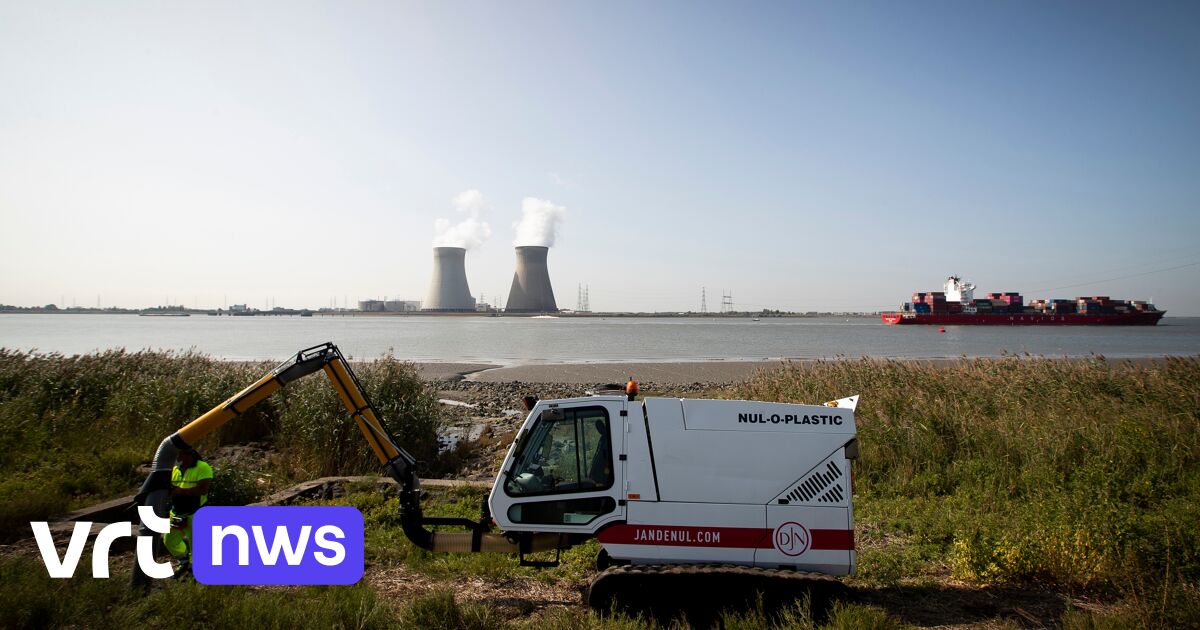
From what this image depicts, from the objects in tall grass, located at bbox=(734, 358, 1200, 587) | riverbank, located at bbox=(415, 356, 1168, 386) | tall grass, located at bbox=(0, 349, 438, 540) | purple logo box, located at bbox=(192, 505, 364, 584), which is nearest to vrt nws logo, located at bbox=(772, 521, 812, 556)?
tall grass, located at bbox=(734, 358, 1200, 587)

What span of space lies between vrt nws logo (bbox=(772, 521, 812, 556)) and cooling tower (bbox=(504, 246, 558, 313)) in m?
113

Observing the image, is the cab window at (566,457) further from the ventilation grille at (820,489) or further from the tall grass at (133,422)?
the tall grass at (133,422)

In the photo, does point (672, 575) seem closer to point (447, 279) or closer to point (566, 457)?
point (566, 457)

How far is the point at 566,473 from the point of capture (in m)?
5.90

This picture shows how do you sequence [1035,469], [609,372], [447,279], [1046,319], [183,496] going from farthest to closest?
[447,279] < [1046,319] < [609,372] < [1035,469] < [183,496]

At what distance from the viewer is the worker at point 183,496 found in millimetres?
6281

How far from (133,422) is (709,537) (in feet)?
44.5

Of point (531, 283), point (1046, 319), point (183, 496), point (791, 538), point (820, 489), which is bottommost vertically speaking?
point (791, 538)

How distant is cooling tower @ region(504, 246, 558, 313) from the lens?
117562 mm

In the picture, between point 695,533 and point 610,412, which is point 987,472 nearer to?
point 695,533

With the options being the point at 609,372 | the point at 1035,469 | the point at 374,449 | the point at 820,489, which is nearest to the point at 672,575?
the point at 820,489

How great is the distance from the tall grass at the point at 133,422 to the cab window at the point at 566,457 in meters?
5.44

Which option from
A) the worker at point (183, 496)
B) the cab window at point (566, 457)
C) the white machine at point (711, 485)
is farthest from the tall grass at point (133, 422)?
the white machine at point (711, 485)

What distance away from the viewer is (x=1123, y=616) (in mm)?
5160
